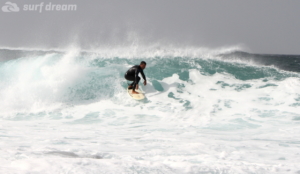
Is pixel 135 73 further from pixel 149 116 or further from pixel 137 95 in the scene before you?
pixel 149 116

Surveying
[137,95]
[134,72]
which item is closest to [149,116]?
[137,95]

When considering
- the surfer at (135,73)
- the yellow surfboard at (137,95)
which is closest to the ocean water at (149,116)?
the yellow surfboard at (137,95)

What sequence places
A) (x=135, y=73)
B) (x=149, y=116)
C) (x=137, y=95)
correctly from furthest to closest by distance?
(x=137, y=95)
(x=135, y=73)
(x=149, y=116)

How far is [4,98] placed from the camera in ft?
33.1

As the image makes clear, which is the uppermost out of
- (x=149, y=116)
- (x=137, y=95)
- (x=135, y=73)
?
(x=135, y=73)

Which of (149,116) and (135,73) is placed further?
(135,73)

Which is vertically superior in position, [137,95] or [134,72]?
[134,72]

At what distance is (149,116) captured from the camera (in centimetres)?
866

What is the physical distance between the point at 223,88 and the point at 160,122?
450 cm

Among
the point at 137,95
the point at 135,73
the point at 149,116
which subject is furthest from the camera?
the point at 137,95

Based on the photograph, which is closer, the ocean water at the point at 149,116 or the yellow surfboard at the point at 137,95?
the ocean water at the point at 149,116

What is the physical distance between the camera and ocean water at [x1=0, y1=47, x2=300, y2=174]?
160 inches

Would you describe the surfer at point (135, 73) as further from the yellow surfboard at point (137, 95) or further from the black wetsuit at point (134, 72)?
the yellow surfboard at point (137, 95)

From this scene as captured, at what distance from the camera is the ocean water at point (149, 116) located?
4.07 meters
